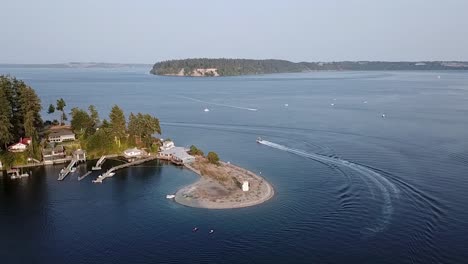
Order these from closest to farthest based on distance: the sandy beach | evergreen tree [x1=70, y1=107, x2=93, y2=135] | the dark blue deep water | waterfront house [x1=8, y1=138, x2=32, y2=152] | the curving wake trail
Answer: the dark blue deep water → the curving wake trail → the sandy beach → waterfront house [x1=8, y1=138, x2=32, y2=152] → evergreen tree [x1=70, y1=107, x2=93, y2=135]

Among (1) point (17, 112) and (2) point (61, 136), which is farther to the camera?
(2) point (61, 136)

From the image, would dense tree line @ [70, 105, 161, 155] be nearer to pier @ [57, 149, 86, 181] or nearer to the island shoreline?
pier @ [57, 149, 86, 181]

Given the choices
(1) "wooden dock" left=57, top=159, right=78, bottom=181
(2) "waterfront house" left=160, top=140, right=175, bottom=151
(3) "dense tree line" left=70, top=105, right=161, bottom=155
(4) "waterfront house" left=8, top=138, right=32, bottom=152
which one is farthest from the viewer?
(2) "waterfront house" left=160, top=140, right=175, bottom=151

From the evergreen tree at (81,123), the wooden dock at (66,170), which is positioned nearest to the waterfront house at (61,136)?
the evergreen tree at (81,123)

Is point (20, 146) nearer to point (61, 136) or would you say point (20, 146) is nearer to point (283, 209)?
point (61, 136)

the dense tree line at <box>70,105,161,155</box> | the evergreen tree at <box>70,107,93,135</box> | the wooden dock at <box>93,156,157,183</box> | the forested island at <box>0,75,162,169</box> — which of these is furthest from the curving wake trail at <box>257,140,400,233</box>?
the evergreen tree at <box>70,107,93,135</box>

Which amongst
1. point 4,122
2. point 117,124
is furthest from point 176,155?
point 4,122

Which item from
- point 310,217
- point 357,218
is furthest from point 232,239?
point 357,218
